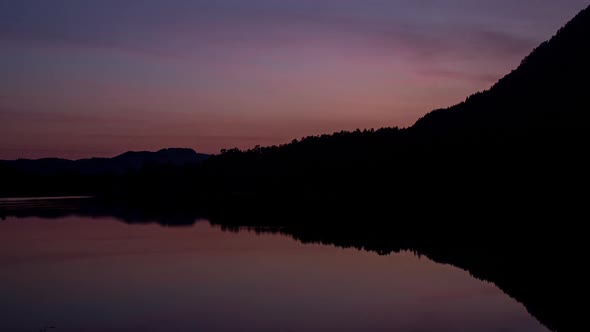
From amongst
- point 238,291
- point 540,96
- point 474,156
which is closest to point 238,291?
point 238,291

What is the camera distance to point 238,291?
20750mm

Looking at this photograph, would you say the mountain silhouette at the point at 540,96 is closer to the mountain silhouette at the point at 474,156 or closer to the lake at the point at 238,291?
the mountain silhouette at the point at 474,156

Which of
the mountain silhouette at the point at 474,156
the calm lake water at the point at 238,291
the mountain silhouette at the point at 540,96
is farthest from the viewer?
the mountain silhouette at the point at 540,96

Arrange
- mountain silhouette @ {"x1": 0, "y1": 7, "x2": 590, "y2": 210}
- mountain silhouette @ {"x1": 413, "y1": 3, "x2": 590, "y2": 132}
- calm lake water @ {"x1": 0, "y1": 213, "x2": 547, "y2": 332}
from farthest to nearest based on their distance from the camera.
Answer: mountain silhouette @ {"x1": 413, "y1": 3, "x2": 590, "y2": 132} < mountain silhouette @ {"x1": 0, "y1": 7, "x2": 590, "y2": 210} < calm lake water @ {"x1": 0, "y1": 213, "x2": 547, "y2": 332}

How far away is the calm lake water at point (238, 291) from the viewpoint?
1622cm

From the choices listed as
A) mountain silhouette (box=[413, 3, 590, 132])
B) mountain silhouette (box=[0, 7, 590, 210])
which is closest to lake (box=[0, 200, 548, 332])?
mountain silhouette (box=[0, 7, 590, 210])

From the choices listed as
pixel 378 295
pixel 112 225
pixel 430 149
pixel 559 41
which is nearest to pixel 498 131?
pixel 430 149

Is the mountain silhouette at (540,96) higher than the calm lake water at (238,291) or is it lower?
higher

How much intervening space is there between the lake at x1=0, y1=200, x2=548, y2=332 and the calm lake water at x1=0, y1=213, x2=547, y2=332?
34mm

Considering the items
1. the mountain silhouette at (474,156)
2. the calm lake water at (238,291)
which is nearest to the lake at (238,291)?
the calm lake water at (238,291)

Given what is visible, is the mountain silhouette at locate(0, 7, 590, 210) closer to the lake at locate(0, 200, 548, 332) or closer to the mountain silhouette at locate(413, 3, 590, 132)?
the mountain silhouette at locate(413, 3, 590, 132)

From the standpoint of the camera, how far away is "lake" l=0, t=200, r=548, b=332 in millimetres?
16234

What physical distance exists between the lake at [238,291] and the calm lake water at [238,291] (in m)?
0.03

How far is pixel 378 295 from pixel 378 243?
1462 centimetres
